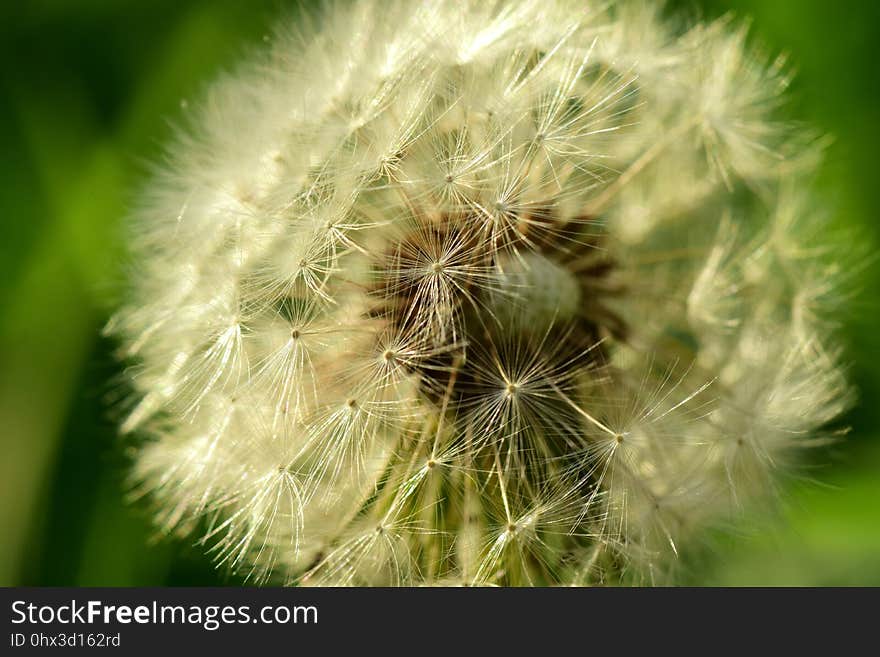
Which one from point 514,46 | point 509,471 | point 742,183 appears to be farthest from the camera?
point 742,183

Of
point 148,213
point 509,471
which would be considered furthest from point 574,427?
point 148,213

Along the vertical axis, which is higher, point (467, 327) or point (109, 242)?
point (109, 242)

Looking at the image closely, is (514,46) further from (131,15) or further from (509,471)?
(131,15)

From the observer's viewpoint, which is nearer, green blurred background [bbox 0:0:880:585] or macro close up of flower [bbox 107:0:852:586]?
macro close up of flower [bbox 107:0:852:586]

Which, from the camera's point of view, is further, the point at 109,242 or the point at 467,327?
the point at 109,242
